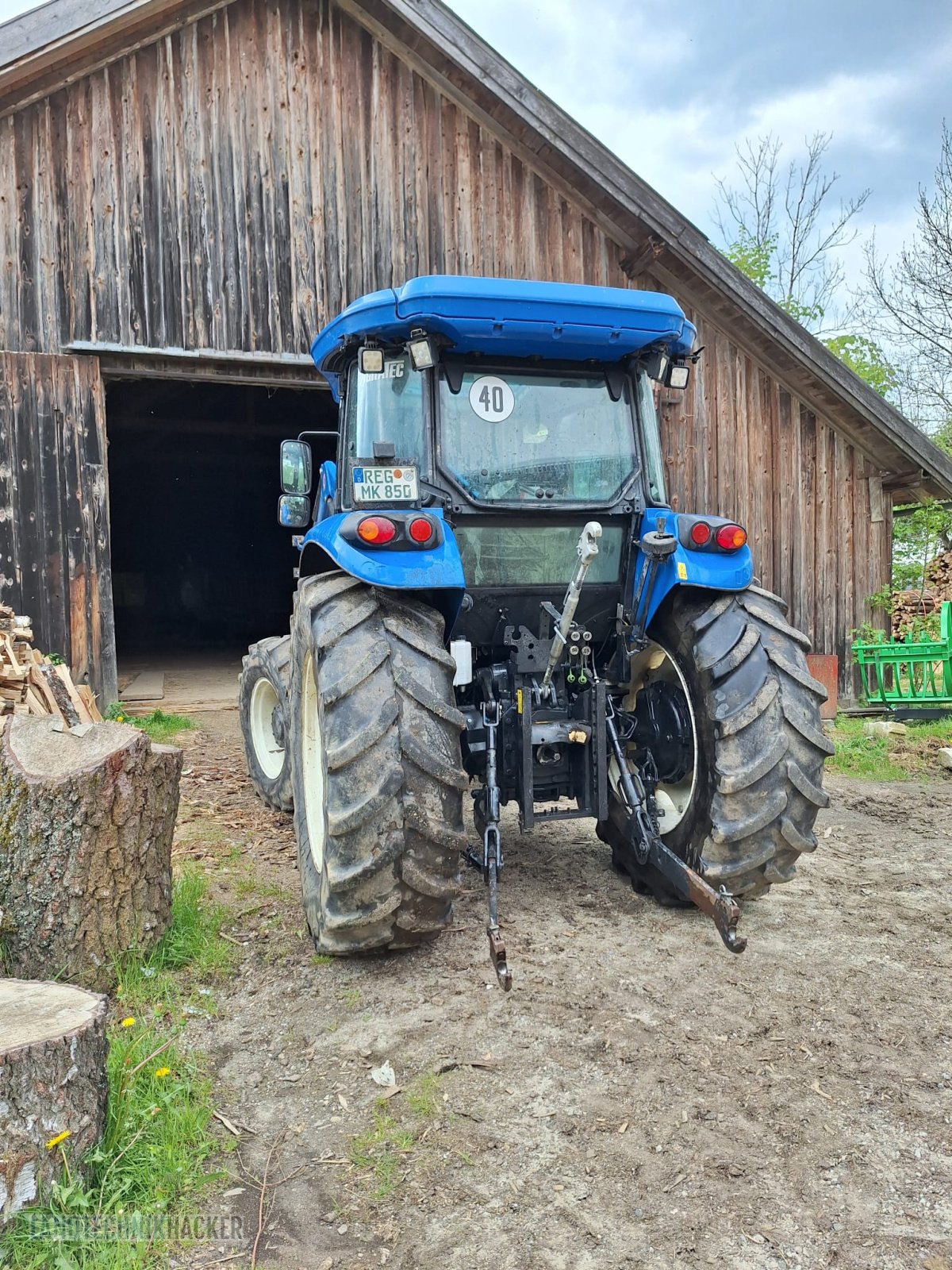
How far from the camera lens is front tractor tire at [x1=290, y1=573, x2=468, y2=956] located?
307 centimetres

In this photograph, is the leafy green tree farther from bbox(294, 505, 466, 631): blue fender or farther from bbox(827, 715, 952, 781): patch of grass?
bbox(294, 505, 466, 631): blue fender

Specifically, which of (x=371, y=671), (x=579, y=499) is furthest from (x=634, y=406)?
(x=371, y=671)

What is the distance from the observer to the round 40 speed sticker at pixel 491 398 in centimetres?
383

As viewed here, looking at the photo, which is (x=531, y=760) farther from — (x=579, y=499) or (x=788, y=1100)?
(x=788, y=1100)

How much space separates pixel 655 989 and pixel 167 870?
1908 millimetres

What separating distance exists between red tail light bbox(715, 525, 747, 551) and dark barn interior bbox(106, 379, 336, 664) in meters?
13.8

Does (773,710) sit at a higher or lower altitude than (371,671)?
lower

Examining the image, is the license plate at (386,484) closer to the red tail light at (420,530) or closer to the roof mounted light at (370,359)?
the red tail light at (420,530)

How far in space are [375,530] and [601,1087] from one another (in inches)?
77.2

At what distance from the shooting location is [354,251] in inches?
326

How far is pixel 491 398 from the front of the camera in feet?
12.6

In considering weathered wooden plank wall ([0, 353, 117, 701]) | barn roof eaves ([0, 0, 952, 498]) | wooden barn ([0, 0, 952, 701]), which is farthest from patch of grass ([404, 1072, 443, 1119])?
barn roof eaves ([0, 0, 952, 498])

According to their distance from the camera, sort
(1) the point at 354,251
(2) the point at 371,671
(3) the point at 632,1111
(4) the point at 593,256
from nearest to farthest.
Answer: (3) the point at 632,1111 → (2) the point at 371,671 → (1) the point at 354,251 → (4) the point at 593,256

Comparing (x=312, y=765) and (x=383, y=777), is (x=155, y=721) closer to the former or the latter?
(x=312, y=765)
